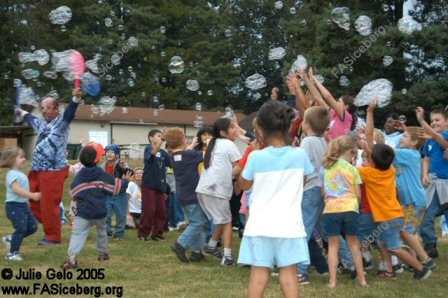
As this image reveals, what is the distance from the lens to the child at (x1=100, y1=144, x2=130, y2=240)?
391 inches

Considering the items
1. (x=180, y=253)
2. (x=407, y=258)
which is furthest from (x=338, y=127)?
(x=180, y=253)

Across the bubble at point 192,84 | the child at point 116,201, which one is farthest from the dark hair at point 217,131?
the bubble at point 192,84

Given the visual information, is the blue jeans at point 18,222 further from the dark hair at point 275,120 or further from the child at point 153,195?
the dark hair at point 275,120

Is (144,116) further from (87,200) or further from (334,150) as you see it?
(334,150)

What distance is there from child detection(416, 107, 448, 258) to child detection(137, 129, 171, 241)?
368 centimetres

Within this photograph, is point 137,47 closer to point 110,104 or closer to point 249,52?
point 249,52

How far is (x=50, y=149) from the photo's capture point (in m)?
8.64

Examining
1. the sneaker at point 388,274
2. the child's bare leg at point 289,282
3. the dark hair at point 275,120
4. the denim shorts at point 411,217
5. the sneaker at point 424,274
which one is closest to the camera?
the child's bare leg at point 289,282

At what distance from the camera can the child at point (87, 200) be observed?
23.3 feet

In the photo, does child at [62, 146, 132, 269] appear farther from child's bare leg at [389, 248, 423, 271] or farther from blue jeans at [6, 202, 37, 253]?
child's bare leg at [389, 248, 423, 271]

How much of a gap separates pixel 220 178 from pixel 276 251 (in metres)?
2.89

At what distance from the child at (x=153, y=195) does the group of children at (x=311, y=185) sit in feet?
3.38

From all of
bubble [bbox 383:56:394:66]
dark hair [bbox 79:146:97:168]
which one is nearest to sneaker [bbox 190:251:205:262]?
dark hair [bbox 79:146:97:168]

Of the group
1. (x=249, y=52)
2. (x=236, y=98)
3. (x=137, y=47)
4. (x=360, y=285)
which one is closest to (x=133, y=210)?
(x=360, y=285)
